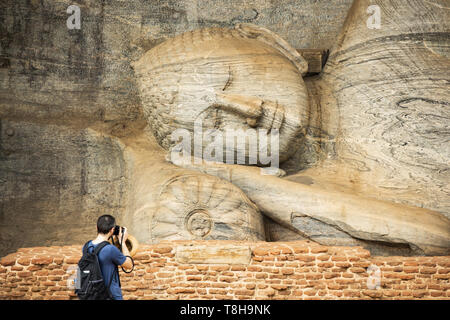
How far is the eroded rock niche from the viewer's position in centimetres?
502

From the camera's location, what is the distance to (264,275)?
14.6ft

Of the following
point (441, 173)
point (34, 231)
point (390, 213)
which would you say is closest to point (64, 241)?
point (34, 231)

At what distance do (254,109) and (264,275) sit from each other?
1534 millimetres

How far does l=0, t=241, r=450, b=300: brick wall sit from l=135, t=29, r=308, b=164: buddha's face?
4.25ft

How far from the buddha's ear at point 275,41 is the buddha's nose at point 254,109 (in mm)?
630

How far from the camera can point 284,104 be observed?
5.55m

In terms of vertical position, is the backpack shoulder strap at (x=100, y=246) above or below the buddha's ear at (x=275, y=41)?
below

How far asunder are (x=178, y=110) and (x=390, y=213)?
1984 millimetres

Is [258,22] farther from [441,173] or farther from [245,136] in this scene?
[441,173]

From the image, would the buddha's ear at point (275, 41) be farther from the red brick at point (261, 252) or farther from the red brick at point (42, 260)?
the red brick at point (42, 260)

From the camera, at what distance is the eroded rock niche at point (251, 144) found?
5.02m

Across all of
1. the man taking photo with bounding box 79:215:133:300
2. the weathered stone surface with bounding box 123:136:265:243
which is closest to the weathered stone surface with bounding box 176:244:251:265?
the weathered stone surface with bounding box 123:136:265:243

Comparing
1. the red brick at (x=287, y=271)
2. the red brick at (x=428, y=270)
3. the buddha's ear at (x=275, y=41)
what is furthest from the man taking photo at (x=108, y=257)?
the buddha's ear at (x=275, y=41)

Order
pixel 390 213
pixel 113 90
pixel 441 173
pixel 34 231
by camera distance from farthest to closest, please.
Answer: pixel 113 90, pixel 34 231, pixel 441 173, pixel 390 213
